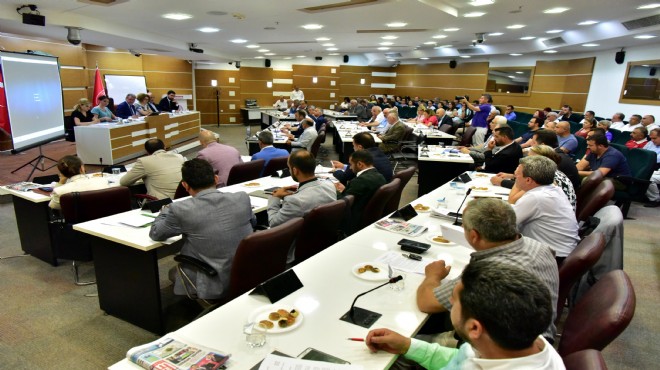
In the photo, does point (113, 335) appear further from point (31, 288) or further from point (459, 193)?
point (459, 193)

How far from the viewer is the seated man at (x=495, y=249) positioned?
67.5 inches

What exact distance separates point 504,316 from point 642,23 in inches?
335

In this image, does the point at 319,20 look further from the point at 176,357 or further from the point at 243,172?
the point at 176,357

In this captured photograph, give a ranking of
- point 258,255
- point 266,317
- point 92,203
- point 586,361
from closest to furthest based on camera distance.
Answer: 1. point 586,361
2. point 266,317
3. point 258,255
4. point 92,203

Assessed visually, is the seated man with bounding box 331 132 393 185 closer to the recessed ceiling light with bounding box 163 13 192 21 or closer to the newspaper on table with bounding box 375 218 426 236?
the newspaper on table with bounding box 375 218 426 236

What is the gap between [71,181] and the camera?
3.58 metres

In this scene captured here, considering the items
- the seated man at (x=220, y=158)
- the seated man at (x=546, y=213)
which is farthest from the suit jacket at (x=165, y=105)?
the seated man at (x=546, y=213)

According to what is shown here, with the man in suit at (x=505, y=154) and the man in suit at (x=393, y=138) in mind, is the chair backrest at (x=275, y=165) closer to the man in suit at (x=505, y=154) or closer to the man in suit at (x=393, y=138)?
the man in suit at (x=505, y=154)

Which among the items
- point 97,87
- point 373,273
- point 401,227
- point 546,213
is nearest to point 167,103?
point 97,87

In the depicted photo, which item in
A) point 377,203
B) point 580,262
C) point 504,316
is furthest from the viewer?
point 377,203

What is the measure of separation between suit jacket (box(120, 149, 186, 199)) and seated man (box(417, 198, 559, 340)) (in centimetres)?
317

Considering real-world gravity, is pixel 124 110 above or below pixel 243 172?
above

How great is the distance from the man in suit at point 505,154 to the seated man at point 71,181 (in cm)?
459

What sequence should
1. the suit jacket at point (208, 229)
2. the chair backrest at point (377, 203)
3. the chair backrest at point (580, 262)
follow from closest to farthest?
the chair backrest at point (580, 262) → the suit jacket at point (208, 229) → the chair backrest at point (377, 203)
